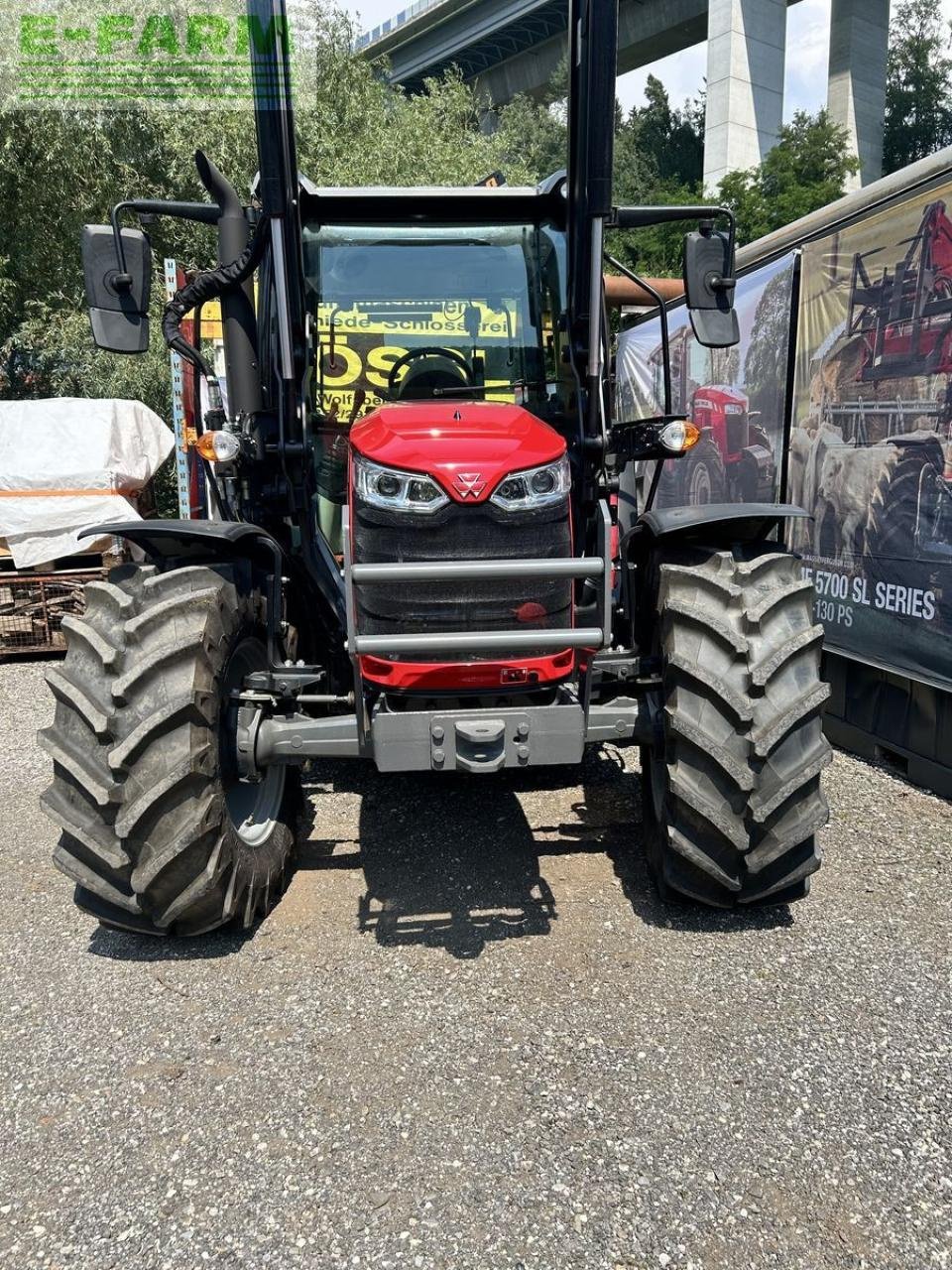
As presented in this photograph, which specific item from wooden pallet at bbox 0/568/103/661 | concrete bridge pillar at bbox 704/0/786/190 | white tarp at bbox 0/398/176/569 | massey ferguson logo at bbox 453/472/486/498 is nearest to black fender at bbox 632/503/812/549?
massey ferguson logo at bbox 453/472/486/498

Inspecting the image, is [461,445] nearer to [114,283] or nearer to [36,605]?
[114,283]

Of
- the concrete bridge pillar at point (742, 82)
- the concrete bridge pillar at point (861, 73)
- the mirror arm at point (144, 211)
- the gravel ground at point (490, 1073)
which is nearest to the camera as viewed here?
the gravel ground at point (490, 1073)

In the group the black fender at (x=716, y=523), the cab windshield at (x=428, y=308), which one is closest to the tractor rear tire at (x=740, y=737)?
the black fender at (x=716, y=523)

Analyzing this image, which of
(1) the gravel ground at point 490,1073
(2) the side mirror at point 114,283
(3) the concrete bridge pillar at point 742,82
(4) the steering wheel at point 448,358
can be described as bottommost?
(1) the gravel ground at point 490,1073

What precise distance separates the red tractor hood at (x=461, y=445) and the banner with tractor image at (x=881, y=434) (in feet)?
7.47

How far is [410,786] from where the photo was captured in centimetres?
455

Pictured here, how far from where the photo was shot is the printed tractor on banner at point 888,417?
4.33 metres

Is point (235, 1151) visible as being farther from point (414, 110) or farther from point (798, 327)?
point (414, 110)

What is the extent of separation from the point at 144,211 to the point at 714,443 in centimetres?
490

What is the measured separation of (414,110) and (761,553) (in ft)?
50.9

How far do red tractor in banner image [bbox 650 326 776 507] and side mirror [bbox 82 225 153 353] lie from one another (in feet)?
12.4

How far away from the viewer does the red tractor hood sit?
114 inches

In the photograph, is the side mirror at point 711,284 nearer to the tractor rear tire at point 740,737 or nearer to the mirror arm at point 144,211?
the tractor rear tire at point 740,737

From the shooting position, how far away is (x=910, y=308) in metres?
4.53
